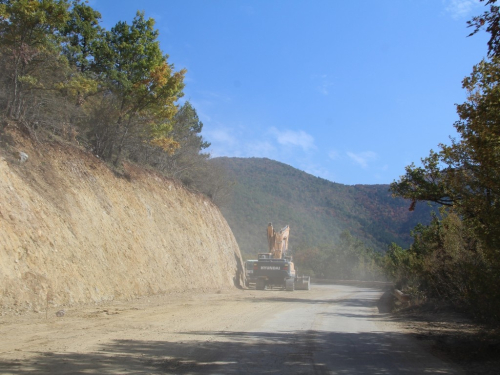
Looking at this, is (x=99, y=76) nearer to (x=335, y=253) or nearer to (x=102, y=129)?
(x=102, y=129)

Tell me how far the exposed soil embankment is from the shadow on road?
6285 mm

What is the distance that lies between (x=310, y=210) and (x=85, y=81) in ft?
303

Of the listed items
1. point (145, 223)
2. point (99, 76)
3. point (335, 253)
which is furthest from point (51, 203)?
point (335, 253)

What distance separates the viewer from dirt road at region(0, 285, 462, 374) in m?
7.08

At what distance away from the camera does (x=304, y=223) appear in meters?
104

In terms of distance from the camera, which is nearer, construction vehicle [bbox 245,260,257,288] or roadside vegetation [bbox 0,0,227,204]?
roadside vegetation [bbox 0,0,227,204]

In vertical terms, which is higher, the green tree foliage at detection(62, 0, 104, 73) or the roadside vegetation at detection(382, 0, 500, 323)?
the green tree foliage at detection(62, 0, 104, 73)

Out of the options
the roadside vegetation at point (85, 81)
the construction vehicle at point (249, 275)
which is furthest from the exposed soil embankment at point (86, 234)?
the construction vehicle at point (249, 275)

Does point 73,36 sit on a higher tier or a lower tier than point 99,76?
higher

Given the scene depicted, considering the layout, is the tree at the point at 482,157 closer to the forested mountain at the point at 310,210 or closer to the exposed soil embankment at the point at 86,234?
the exposed soil embankment at the point at 86,234

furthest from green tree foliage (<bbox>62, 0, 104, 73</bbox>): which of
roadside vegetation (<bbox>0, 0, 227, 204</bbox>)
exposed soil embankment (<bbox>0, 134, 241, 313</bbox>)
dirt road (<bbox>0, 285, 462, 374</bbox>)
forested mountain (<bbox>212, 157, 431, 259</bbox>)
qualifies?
forested mountain (<bbox>212, 157, 431, 259</bbox>)

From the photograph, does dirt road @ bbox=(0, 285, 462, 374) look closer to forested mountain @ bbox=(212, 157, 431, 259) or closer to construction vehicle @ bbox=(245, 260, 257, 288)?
construction vehicle @ bbox=(245, 260, 257, 288)

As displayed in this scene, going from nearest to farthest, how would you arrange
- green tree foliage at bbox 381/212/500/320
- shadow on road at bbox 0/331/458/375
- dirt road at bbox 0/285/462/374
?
shadow on road at bbox 0/331/458/375 → dirt road at bbox 0/285/462/374 → green tree foliage at bbox 381/212/500/320

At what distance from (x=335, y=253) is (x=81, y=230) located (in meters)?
67.9
